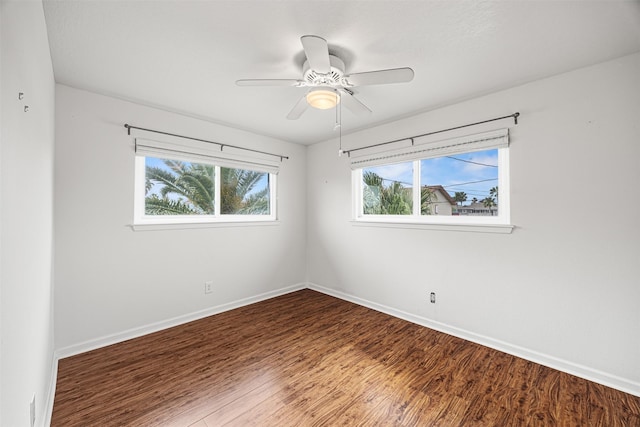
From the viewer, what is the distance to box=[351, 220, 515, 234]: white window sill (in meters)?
2.46

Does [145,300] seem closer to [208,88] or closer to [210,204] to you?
[210,204]

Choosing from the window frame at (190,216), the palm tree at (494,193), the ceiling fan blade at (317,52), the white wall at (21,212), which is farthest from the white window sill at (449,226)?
the white wall at (21,212)

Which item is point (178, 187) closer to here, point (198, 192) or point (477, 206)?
point (198, 192)

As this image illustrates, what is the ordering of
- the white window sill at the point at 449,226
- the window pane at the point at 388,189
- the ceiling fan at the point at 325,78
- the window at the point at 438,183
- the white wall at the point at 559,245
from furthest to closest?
the window pane at the point at 388,189
the window at the point at 438,183
the white window sill at the point at 449,226
the white wall at the point at 559,245
the ceiling fan at the point at 325,78

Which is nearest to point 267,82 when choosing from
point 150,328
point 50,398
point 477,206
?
point 477,206

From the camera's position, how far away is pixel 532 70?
6.91ft

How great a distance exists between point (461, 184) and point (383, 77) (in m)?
1.67

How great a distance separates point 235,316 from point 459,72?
3.33 meters

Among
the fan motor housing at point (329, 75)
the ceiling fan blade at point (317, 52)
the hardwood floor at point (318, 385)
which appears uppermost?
the fan motor housing at point (329, 75)

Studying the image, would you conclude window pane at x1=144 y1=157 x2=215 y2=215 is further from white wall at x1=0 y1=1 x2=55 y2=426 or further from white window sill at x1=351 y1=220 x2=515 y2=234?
white window sill at x1=351 y1=220 x2=515 y2=234

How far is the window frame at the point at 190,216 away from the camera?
2809mm

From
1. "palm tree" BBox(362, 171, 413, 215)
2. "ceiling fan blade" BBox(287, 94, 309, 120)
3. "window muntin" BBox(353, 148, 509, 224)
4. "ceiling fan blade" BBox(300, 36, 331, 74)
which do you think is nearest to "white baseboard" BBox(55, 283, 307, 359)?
"palm tree" BBox(362, 171, 413, 215)

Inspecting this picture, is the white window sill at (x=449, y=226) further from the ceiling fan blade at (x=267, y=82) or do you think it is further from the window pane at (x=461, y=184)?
the ceiling fan blade at (x=267, y=82)

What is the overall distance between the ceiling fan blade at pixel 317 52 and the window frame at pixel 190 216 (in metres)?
2.07
